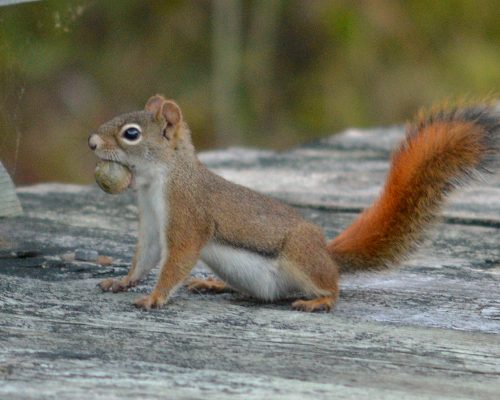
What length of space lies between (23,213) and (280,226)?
3.81ft

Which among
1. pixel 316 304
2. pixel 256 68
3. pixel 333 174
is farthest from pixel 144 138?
pixel 256 68

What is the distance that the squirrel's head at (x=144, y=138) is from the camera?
110 inches

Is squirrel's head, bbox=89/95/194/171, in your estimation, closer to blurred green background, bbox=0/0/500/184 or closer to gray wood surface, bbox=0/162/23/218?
gray wood surface, bbox=0/162/23/218

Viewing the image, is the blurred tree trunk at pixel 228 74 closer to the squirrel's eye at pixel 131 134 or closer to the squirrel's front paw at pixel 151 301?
the squirrel's eye at pixel 131 134

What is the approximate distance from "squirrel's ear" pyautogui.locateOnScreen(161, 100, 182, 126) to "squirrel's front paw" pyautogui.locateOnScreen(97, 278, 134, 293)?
0.41 meters

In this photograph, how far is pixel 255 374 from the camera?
2.07 metres

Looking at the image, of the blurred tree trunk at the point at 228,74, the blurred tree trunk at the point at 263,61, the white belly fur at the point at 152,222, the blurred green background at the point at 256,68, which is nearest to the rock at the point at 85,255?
the white belly fur at the point at 152,222

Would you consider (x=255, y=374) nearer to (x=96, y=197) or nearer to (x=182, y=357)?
(x=182, y=357)

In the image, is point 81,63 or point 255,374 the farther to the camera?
point 81,63

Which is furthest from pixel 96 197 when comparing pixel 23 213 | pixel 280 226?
pixel 280 226

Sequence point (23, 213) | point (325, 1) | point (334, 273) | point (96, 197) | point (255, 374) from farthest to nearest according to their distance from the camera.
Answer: point (325, 1)
point (96, 197)
point (23, 213)
point (334, 273)
point (255, 374)

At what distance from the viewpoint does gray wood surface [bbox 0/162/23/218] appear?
3.26 meters

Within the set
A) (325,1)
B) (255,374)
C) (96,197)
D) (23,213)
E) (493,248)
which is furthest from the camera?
(325,1)

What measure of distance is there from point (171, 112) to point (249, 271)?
439mm
